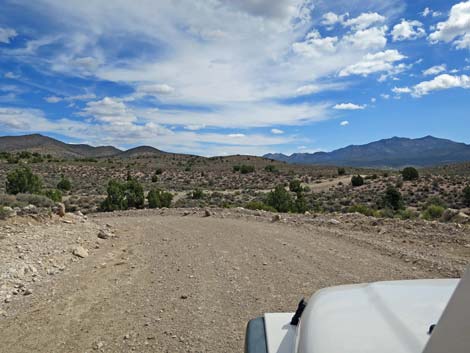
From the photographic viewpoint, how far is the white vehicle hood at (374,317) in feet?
5.58

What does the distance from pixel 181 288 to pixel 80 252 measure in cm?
363

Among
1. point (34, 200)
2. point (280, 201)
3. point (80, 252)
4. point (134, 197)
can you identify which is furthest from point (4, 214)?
point (280, 201)

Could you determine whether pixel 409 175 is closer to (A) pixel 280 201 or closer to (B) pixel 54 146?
(A) pixel 280 201

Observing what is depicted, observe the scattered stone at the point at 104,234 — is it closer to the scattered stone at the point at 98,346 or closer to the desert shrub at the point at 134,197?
the scattered stone at the point at 98,346

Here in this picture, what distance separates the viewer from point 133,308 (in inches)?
230

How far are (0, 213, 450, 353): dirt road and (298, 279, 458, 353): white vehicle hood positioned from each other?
2679 millimetres

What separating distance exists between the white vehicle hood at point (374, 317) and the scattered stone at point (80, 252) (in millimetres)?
7808

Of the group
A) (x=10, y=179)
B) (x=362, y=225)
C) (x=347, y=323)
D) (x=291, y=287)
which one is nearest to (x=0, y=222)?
(x=291, y=287)

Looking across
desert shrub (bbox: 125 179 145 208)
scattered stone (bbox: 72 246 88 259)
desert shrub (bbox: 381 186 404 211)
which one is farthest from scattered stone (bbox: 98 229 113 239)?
desert shrub (bbox: 381 186 404 211)

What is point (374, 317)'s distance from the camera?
6.31 feet

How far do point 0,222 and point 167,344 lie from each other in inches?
307

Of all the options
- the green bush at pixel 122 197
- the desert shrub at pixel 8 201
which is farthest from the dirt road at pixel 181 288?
the green bush at pixel 122 197

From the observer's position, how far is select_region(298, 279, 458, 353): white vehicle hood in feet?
5.58

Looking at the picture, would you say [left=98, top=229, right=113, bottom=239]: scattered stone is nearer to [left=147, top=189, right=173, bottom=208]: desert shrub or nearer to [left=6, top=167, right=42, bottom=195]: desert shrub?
[left=147, top=189, right=173, bottom=208]: desert shrub
